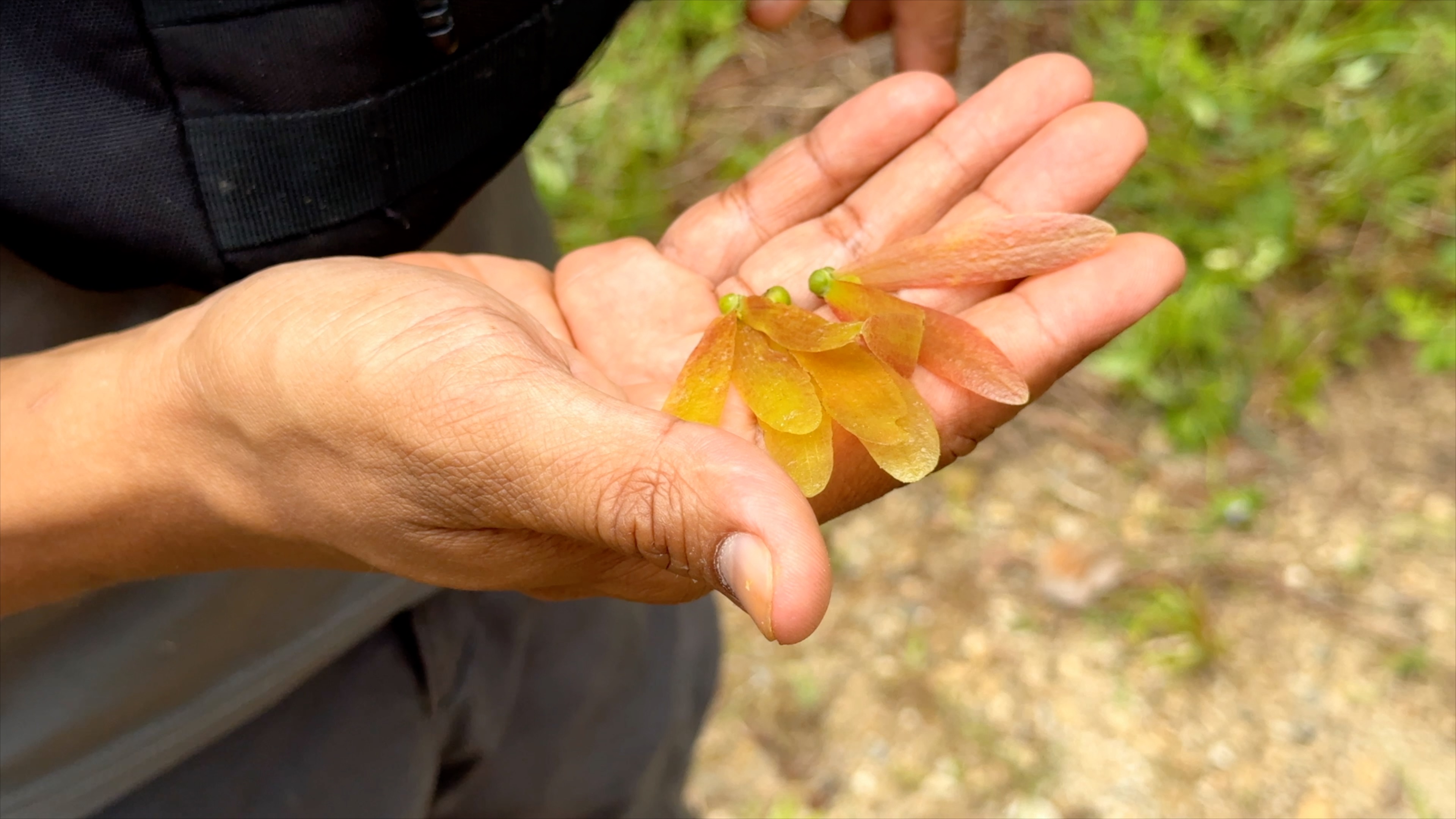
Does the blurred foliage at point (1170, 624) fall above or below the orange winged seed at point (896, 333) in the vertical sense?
below

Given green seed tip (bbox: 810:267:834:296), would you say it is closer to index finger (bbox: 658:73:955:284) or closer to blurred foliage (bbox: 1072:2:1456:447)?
index finger (bbox: 658:73:955:284)

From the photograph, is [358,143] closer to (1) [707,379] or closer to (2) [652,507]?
(1) [707,379]

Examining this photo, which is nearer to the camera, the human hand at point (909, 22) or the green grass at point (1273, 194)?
the human hand at point (909, 22)

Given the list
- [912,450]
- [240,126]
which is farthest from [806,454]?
[240,126]

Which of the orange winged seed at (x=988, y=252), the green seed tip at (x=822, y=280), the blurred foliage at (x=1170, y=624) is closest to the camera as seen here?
the orange winged seed at (x=988, y=252)

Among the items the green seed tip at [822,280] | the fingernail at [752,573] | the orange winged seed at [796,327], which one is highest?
the fingernail at [752,573]

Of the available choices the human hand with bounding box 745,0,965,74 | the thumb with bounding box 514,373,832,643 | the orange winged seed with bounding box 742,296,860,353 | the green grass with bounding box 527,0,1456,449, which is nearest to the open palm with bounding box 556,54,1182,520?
the orange winged seed with bounding box 742,296,860,353

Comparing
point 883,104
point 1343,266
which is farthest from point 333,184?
point 1343,266

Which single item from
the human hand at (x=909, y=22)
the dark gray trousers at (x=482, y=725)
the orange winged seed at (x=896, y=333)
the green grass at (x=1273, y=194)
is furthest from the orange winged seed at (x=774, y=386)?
the green grass at (x=1273, y=194)

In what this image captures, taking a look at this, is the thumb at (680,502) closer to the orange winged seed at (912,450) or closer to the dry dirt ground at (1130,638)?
the orange winged seed at (912,450)

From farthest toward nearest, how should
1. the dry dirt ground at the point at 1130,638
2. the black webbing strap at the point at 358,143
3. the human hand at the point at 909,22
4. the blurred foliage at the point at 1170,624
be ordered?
the blurred foliage at the point at 1170,624
the dry dirt ground at the point at 1130,638
the human hand at the point at 909,22
the black webbing strap at the point at 358,143
